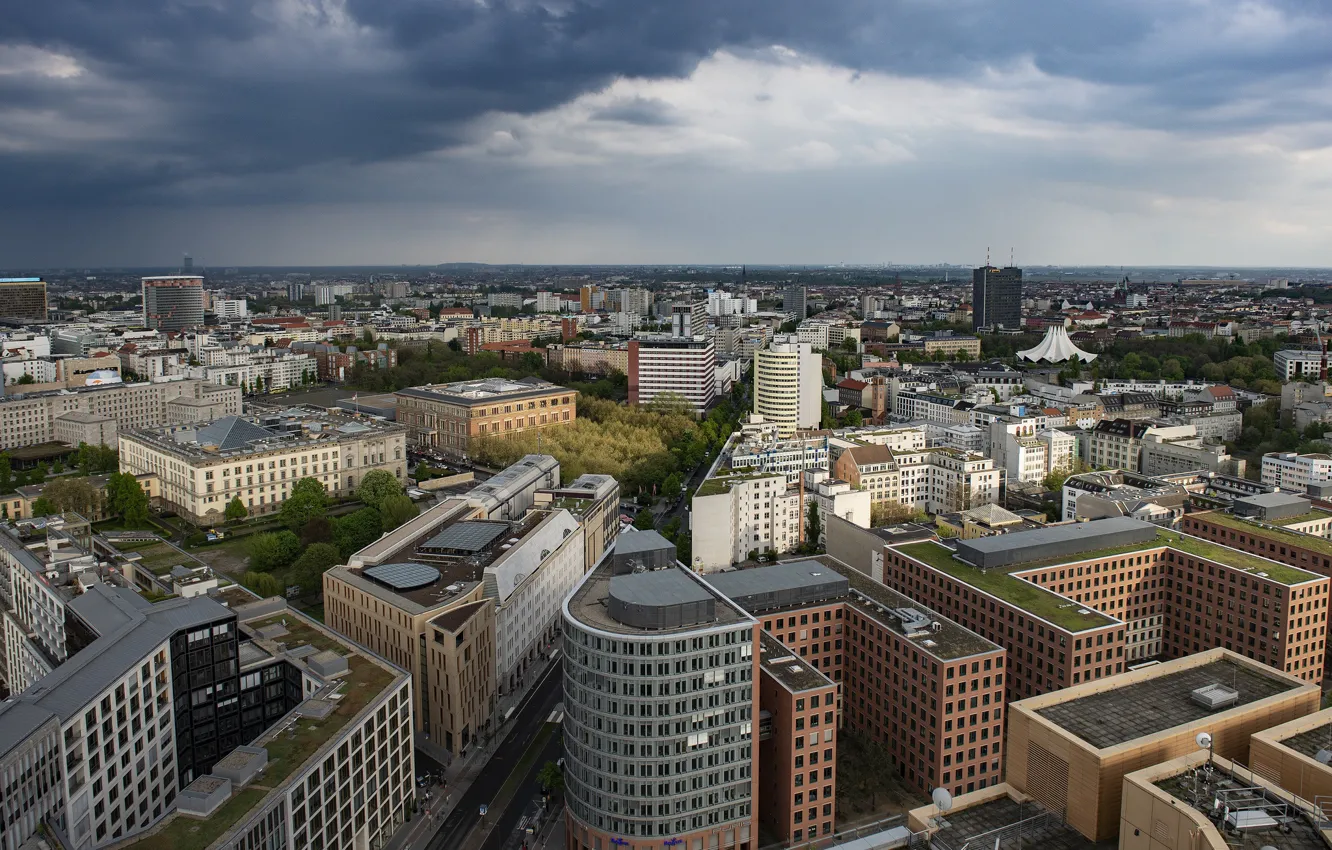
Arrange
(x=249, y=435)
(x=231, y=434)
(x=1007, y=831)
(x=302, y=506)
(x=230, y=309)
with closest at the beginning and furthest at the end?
1. (x=1007, y=831)
2. (x=302, y=506)
3. (x=231, y=434)
4. (x=249, y=435)
5. (x=230, y=309)

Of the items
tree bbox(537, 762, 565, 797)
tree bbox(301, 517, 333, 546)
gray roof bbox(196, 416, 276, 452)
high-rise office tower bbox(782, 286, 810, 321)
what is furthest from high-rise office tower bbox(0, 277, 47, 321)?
tree bbox(537, 762, 565, 797)

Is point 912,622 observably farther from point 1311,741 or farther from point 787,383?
point 787,383

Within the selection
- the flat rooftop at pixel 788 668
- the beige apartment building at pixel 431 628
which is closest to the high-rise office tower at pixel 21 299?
the beige apartment building at pixel 431 628

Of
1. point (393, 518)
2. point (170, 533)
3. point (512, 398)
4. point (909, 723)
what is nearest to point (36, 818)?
point (909, 723)

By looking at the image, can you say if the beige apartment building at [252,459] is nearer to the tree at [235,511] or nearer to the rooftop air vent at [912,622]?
the tree at [235,511]

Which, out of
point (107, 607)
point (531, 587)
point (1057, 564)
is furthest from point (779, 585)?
point (107, 607)

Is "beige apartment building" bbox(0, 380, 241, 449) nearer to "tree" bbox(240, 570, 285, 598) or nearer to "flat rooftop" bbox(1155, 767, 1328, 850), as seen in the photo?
"tree" bbox(240, 570, 285, 598)

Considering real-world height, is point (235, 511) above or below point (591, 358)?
below
